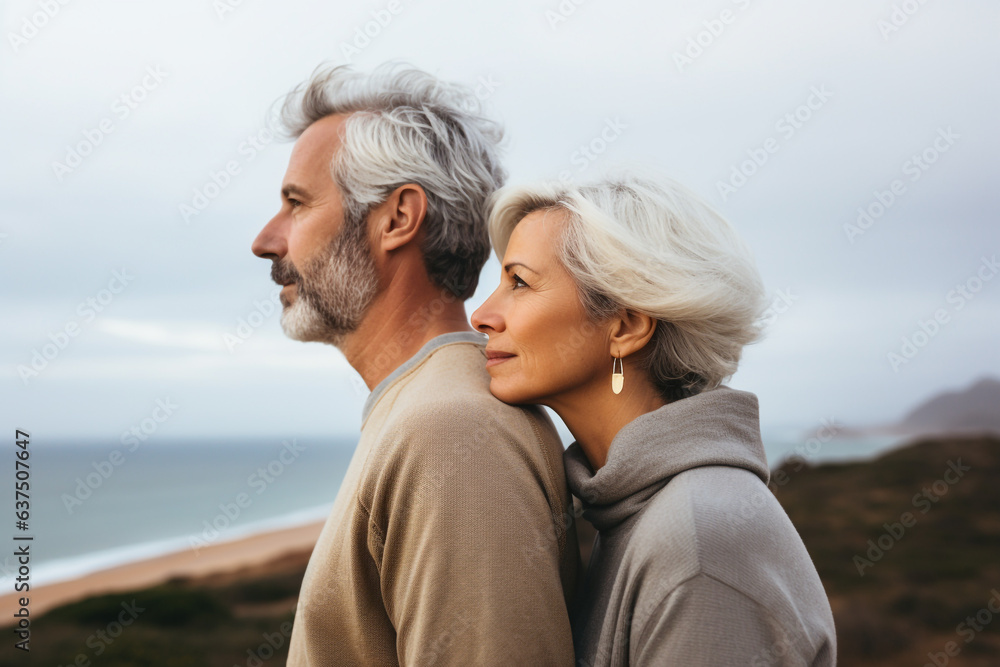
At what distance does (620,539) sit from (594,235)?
24.9 inches

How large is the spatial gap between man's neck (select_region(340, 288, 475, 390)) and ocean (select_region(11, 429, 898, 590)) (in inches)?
408

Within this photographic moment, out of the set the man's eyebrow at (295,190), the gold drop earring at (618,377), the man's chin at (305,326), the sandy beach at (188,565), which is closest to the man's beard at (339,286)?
the man's chin at (305,326)

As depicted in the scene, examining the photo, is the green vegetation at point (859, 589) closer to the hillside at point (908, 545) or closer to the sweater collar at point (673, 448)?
the hillside at point (908, 545)

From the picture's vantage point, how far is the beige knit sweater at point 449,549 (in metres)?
1.42

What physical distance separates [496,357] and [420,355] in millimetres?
312

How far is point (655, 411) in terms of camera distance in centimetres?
156

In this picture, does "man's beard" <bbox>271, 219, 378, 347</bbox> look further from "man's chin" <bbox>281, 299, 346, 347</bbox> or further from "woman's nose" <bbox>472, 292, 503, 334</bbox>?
"woman's nose" <bbox>472, 292, 503, 334</bbox>

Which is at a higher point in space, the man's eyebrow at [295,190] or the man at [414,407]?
the man's eyebrow at [295,190]

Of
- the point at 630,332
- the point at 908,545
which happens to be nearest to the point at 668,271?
the point at 630,332

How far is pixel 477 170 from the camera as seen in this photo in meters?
2.30

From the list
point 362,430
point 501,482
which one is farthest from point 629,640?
point 362,430

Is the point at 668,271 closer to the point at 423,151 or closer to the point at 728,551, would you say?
the point at 728,551

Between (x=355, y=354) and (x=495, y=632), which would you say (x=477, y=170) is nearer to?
(x=355, y=354)

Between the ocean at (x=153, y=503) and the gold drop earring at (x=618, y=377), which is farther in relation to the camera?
the ocean at (x=153, y=503)
